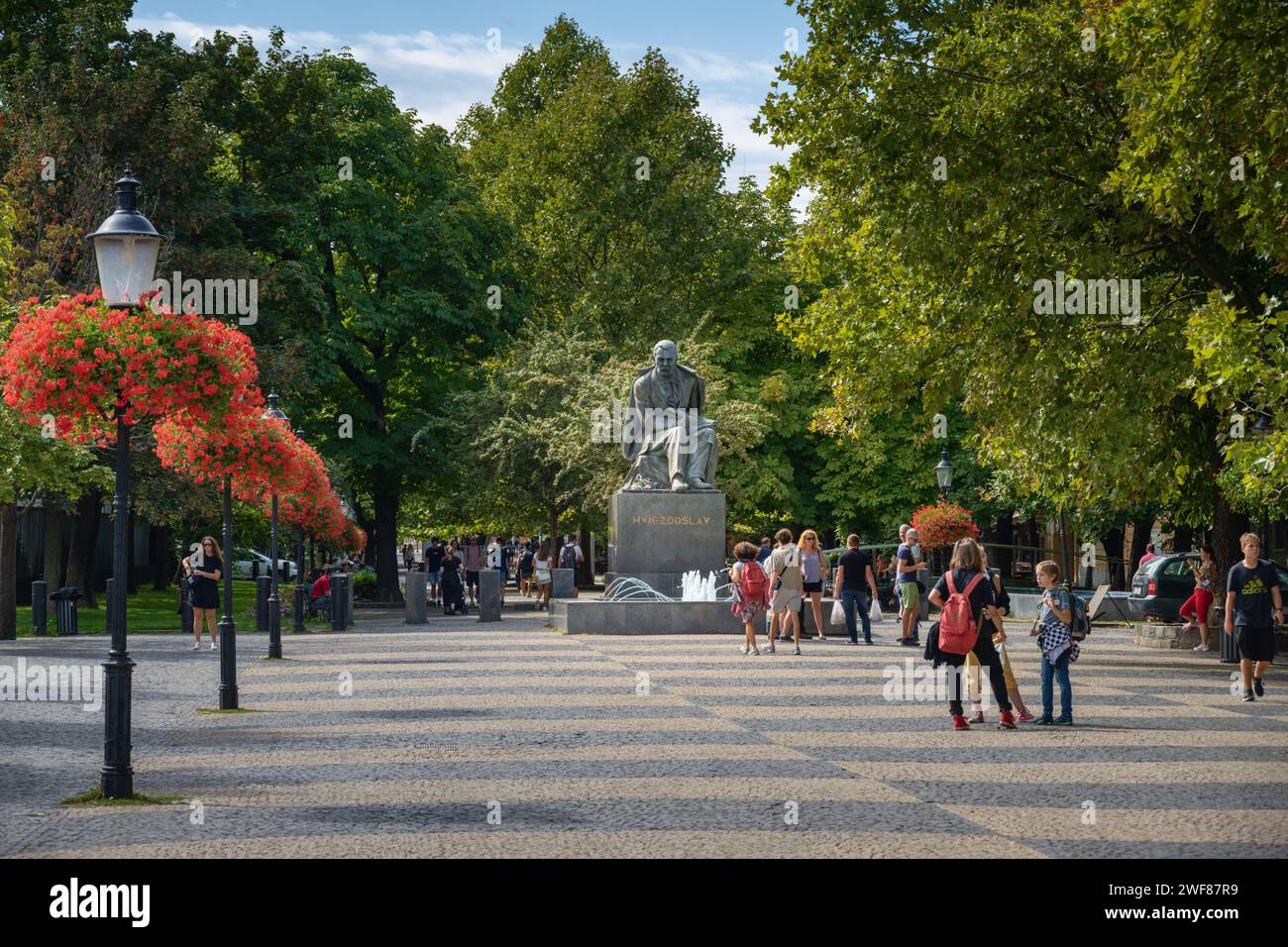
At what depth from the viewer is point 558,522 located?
49.8 metres

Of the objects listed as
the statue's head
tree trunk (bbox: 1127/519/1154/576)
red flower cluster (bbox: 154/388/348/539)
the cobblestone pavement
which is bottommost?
the cobblestone pavement

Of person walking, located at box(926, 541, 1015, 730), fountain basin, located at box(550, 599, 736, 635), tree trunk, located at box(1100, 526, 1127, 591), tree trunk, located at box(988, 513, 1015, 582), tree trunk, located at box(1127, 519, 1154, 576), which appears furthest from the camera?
tree trunk, located at box(988, 513, 1015, 582)

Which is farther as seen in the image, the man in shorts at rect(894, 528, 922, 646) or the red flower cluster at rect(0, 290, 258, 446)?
the man in shorts at rect(894, 528, 922, 646)

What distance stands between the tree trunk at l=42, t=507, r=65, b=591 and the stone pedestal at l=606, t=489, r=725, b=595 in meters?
20.8

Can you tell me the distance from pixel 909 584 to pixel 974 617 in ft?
38.9

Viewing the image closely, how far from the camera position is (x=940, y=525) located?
35750 mm

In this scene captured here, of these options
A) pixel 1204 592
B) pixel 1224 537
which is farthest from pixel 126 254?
pixel 1204 592

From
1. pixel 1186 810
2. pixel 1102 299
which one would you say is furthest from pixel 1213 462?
pixel 1186 810

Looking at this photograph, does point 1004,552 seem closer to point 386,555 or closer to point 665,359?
point 386,555

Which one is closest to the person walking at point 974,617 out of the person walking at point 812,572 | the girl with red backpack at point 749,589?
the girl with red backpack at point 749,589

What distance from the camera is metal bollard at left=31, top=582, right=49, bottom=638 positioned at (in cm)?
2789

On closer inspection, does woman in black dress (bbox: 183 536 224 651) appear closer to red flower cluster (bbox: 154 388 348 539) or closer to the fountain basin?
red flower cluster (bbox: 154 388 348 539)

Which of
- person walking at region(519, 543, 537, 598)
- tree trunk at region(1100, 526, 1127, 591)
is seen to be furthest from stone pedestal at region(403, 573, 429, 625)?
tree trunk at region(1100, 526, 1127, 591)
